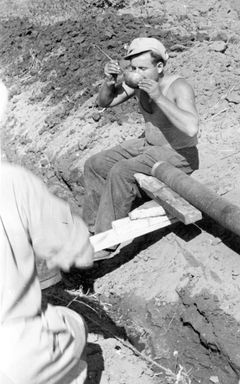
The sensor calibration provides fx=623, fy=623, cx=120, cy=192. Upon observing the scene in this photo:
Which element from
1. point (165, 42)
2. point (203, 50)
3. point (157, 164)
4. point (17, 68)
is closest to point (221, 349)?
point (157, 164)

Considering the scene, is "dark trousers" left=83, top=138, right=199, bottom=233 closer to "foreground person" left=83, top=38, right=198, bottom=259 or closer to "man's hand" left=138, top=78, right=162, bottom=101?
"foreground person" left=83, top=38, right=198, bottom=259

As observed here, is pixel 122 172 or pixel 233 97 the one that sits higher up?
pixel 122 172

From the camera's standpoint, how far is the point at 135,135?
6.21 metres

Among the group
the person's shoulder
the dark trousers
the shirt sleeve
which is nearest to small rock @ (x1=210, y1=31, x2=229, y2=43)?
the dark trousers

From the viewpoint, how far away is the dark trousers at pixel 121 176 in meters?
5.00

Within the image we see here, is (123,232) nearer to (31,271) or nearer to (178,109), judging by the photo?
(178,109)

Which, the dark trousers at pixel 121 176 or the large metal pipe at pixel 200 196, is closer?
the large metal pipe at pixel 200 196

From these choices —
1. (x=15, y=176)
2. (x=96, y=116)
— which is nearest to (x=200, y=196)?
(x=15, y=176)

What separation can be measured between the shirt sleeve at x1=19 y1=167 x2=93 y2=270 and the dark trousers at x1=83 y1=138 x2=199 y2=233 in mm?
2340

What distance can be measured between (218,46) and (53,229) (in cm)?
469

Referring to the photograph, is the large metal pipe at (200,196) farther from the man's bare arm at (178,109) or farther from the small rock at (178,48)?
the small rock at (178,48)

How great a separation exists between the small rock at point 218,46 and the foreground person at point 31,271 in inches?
176

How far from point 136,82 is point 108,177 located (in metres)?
0.81

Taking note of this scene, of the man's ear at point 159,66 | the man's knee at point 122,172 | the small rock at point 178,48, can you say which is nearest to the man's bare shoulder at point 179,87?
the man's ear at point 159,66
